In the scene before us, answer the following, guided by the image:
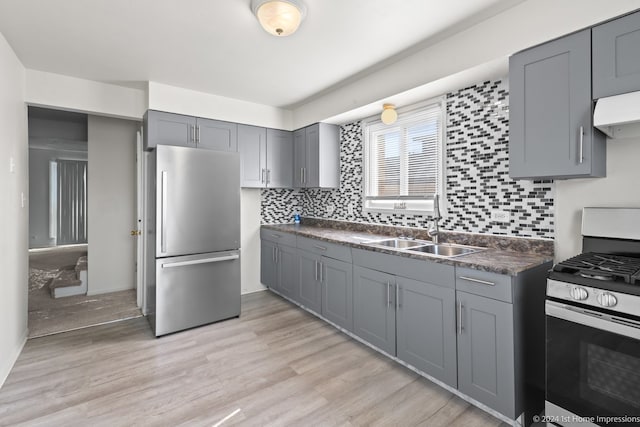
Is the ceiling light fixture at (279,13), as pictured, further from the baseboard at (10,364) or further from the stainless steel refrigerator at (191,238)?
the baseboard at (10,364)

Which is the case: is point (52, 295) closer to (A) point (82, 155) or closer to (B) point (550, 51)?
(A) point (82, 155)

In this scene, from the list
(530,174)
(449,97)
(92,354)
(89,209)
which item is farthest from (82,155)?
(530,174)

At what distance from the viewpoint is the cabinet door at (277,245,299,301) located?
11.6 ft

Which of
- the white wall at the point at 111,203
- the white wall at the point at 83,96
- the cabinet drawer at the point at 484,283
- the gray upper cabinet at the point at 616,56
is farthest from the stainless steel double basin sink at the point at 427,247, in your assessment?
the white wall at the point at 111,203

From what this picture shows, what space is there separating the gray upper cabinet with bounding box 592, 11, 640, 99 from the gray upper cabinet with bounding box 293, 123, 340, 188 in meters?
2.57

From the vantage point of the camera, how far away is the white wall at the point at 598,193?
5.62ft

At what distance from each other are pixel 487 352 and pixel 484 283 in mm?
394

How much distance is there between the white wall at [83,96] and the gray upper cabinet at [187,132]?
0.79ft

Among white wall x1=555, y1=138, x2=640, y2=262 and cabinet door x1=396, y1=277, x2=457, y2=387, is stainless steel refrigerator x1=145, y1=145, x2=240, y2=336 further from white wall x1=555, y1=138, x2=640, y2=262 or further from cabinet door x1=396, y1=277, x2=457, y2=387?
white wall x1=555, y1=138, x2=640, y2=262

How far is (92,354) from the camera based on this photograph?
259cm

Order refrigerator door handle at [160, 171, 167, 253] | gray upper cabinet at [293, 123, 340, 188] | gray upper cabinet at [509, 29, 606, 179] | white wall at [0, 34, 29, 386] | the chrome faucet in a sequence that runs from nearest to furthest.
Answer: gray upper cabinet at [509, 29, 606, 179], white wall at [0, 34, 29, 386], the chrome faucet, refrigerator door handle at [160, 171, 167, 253], gray upper cabinet at [293, 123, 340, 188]

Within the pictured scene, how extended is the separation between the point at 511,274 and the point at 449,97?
1.69 metres

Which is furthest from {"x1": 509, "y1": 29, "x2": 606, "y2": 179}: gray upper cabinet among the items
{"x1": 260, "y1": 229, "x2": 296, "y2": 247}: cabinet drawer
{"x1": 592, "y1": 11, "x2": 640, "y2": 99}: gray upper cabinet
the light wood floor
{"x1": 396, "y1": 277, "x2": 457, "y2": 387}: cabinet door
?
{"x1": 260, "y1": 229, "x2": 296, "y2": 247}: cabinet drawer

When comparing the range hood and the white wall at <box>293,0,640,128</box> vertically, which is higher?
the white wall at <box>293,0,640,128</box>
